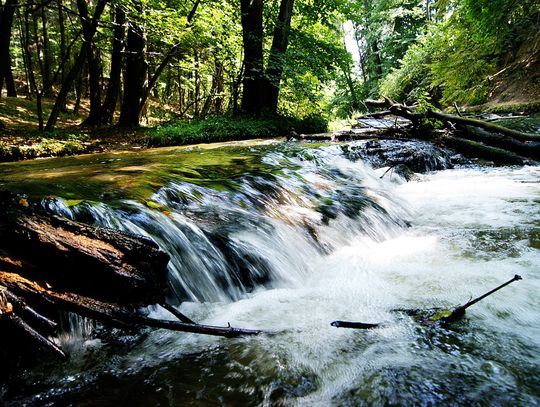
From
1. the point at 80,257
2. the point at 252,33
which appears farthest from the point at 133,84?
the point at 80,257

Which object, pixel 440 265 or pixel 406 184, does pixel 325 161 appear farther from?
pixel 440 265

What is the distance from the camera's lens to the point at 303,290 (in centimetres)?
299

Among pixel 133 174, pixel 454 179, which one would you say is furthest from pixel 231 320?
pixel 454 179

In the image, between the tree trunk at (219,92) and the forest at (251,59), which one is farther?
the tree trunk at (219,92)

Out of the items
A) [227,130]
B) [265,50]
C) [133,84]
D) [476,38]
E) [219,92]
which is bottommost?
[227,130]

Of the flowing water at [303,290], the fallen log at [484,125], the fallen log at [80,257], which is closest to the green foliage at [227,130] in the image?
the flowing water at [303,290]

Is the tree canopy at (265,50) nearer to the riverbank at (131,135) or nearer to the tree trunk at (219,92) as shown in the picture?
the tree trunk at (219,92)

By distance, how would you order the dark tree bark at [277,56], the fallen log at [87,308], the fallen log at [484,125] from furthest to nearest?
1. the dark tree bark at [277,56]
2. the fallen log at [484,125]
3. the fallen log at [87,308]

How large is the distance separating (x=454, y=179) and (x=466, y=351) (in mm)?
6055

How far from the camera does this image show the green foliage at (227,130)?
34.2ft

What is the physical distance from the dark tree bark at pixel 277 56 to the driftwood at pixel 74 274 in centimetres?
1143

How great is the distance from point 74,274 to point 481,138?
9.05m

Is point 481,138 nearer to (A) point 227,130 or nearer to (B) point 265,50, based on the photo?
(A) point 227,130

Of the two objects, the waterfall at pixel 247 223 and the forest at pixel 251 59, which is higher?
the forest at pixel 251 59
